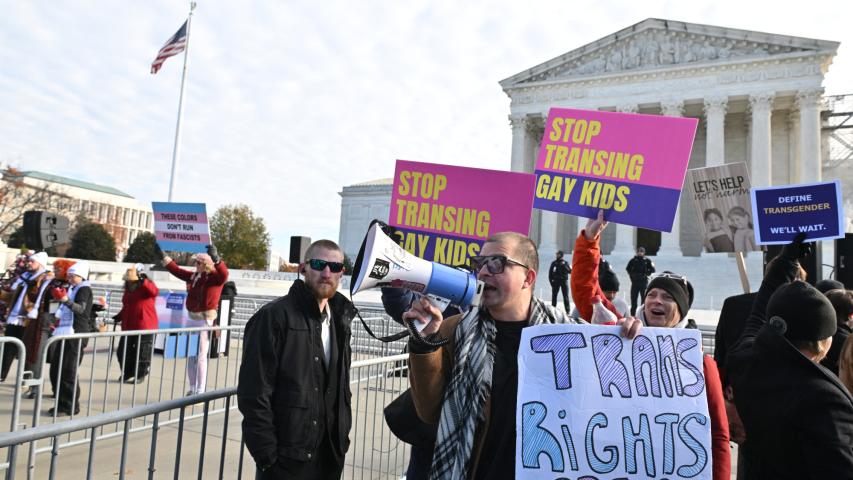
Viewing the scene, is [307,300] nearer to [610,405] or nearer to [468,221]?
[468,221]

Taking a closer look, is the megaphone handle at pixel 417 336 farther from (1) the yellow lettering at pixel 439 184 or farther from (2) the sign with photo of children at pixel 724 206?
(2) the sign with photo of children at pixel 724 206

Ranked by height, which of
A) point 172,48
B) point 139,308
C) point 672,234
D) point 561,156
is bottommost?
point 139,308

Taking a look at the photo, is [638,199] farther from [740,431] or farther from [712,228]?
[712,228]

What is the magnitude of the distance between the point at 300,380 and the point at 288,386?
0.07 metres

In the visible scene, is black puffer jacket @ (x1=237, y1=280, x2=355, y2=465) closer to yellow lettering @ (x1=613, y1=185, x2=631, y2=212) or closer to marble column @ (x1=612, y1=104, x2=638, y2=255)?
yellow lettering @ (x1=613, y1=185, x2=631, y2=212)

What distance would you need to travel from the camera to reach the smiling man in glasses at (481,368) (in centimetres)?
191

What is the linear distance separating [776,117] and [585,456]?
125 ft

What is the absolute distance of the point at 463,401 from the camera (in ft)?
6.40

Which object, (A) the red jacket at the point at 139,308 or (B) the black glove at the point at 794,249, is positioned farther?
(A) the red jacket at the point at 139,308

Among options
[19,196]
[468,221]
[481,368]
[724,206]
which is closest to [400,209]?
[468,221]

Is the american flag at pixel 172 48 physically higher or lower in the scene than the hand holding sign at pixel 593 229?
higher

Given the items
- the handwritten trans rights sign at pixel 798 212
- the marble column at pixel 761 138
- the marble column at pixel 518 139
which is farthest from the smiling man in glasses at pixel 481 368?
the marble column at pixel 518 139

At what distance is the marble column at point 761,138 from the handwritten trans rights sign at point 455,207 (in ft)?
98.6

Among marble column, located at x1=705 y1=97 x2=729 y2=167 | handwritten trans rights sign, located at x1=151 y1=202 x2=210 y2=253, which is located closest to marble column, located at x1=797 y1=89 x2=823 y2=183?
marble column, located at x1=705 y1=97 x2=729 y2=167
